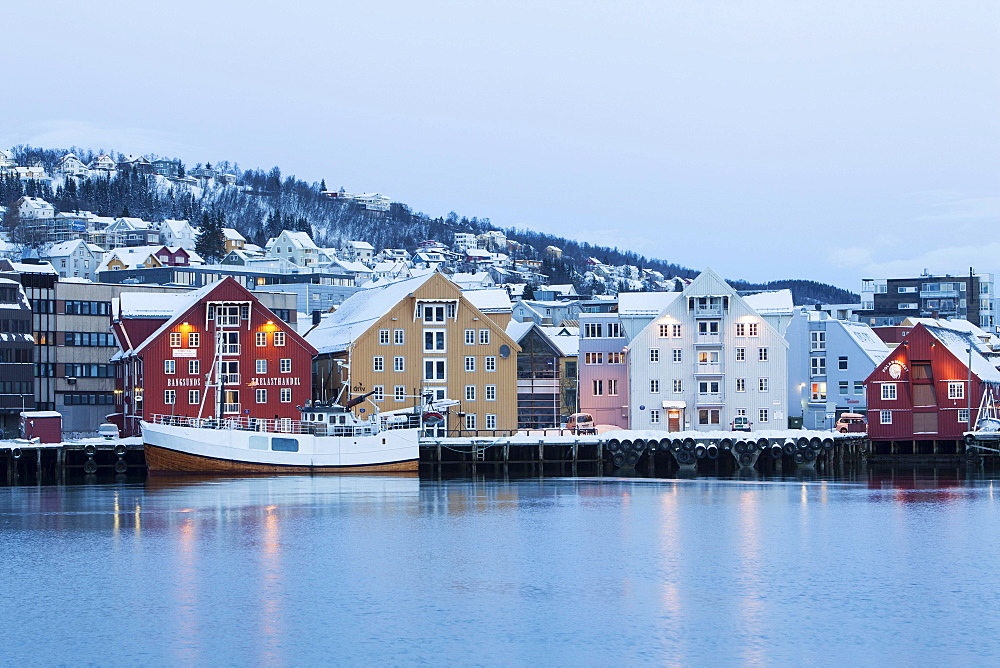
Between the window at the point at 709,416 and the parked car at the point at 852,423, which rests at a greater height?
the window at the point at 709,416

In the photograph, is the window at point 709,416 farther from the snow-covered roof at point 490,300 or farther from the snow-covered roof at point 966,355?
the snow-covered roof at point 966,355

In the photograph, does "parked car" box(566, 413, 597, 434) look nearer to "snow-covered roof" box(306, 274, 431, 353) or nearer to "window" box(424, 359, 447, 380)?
"window" box(424, 359, 447, 380)

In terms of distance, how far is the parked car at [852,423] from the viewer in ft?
314

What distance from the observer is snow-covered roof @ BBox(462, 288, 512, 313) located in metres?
96.4

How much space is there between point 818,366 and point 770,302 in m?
11.5

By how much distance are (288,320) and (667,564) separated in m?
69.5

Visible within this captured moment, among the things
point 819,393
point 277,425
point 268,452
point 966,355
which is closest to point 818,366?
point 819,393

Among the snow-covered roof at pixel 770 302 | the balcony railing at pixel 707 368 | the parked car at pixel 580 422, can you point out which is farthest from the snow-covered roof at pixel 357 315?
the snow-covered roof at pixel 770 302

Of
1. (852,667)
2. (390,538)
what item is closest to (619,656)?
(852,667)

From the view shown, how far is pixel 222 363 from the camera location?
8719cm

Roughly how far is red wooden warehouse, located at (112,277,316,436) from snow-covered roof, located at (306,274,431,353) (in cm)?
382

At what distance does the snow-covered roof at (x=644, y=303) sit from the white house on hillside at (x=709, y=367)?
3022 millimetres

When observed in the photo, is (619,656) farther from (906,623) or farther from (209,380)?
(209,380)

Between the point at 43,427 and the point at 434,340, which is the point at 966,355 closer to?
the point at 434,340
